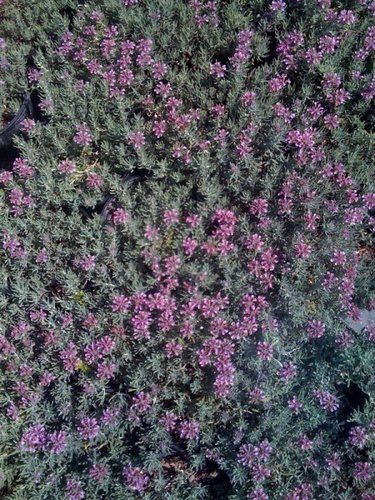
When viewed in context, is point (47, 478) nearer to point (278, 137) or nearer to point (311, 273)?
point (311, 273)

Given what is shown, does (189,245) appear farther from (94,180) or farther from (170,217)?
(94,180)

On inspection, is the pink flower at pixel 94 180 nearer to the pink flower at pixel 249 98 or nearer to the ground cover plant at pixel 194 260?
the ground cover plant at pixel 194 260

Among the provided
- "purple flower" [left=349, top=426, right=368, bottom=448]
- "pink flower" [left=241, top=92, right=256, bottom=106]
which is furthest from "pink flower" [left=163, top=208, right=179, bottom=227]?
"purple flower" [left=349, top=426, right=368, bottom=448]

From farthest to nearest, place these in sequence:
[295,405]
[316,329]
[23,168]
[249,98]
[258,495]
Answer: [23,168] → [249,98] → [316,329] → [295,405] → [258,495]

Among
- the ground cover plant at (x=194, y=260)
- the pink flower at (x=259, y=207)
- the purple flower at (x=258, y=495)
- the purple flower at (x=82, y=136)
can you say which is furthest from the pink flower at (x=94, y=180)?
the purple flower at (x=258, y=495)

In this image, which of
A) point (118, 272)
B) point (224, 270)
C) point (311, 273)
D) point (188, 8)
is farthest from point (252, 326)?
point (188, 8)

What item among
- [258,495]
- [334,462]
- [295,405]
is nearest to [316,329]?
[295,405]

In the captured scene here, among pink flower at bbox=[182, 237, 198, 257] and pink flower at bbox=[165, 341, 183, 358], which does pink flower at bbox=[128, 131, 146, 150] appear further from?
pink flower at bbox=[165, 341, 183, 358]

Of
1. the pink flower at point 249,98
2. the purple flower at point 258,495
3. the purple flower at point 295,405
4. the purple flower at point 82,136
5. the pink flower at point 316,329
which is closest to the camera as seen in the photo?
the purple flower at point 258,495
